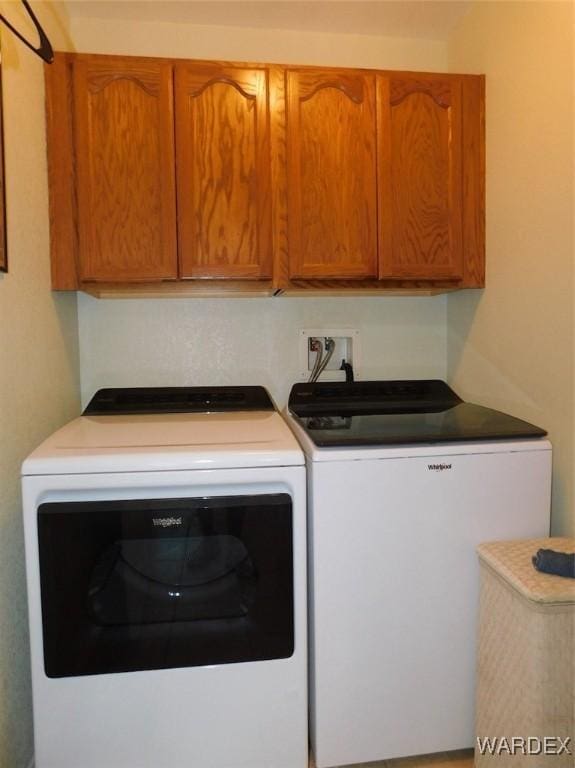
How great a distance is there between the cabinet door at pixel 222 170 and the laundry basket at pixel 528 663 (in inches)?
44.9

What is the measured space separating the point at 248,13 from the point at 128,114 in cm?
63

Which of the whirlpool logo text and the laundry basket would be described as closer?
the laundry basket

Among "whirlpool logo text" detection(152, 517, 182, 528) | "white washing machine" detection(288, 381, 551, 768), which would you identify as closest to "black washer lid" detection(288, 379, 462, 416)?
"white washing machine" detection(288, 381, 551, 768)

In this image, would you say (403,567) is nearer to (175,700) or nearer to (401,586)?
(401,586)

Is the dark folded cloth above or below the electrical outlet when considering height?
below

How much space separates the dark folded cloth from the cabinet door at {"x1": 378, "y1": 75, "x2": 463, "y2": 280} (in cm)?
94

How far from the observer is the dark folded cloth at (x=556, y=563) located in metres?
1.03

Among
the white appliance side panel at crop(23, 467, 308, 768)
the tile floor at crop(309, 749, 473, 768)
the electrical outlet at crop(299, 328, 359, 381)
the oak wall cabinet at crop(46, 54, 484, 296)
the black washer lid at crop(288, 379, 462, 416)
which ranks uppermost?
the oak wall cabinet at crop(46, 54, 484, 296)

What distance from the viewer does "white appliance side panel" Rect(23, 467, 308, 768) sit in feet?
3.67

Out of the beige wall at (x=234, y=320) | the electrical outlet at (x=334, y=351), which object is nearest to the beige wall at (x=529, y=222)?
the beige wall at (x=234, y=320)

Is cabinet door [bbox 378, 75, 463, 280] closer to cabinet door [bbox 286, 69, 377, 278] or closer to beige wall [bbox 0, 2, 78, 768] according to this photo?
cabinet door [bbox 286, 69, 377, 278]

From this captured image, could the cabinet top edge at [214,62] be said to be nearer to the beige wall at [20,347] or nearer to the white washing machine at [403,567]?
the beige wall at [20,347]

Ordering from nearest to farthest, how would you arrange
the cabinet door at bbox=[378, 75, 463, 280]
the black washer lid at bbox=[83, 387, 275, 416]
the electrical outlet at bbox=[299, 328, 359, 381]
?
the cabinet door at bbox=[378, 75, 463, 280], the black washer lid at bbox=[83, 387, 275, 416], the electrical outlet at bbox=[299, 328, 359, 381]

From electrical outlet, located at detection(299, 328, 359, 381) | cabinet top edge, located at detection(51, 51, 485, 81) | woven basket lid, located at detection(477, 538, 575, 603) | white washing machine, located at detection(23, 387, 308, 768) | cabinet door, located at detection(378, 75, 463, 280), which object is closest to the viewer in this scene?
woven basket lid, located at detection(477, 538, 575, 603)
